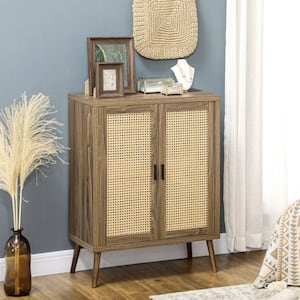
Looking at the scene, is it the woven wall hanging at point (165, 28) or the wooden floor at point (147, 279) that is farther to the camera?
the woven wall hanging at point (165, 28)

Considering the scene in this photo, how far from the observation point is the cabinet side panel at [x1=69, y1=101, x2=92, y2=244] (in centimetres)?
453

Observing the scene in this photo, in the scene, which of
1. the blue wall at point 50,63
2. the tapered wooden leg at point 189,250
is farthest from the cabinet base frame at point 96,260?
the tapered wooden leg at point 189,250

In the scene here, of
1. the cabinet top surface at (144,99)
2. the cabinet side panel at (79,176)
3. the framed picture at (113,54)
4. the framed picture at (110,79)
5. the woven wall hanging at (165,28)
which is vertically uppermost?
A: the woven wall hanging at (165,28)

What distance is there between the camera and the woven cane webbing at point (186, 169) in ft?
15.2

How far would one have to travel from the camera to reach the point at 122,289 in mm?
4520

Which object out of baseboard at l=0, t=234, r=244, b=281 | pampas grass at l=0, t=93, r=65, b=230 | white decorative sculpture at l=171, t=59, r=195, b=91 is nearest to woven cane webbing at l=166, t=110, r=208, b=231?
white decorative sculpture at l=171, t=59, r=195, b=91

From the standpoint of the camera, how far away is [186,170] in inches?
185

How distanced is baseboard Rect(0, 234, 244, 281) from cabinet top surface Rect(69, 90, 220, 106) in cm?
92

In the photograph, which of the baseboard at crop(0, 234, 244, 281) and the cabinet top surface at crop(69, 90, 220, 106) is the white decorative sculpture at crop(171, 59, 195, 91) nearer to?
the cabinet top surface at crop(69, 90, 220, 106)

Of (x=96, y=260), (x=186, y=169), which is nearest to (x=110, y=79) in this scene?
(x=186, y=169)

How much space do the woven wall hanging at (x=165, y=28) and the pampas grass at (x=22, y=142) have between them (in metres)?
0.68

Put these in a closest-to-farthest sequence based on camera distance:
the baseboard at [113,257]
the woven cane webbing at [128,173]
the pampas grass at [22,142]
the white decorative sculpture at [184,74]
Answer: the pampas grass at [22,142], the woven cane webbing at [128,173], the baseboard at [113,257], the white decorative sculpture at [184,74]

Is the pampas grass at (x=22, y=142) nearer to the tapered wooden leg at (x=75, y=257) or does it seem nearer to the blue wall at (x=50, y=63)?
the blue wall at (x=50, y=63)

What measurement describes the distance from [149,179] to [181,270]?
0.64 meters
